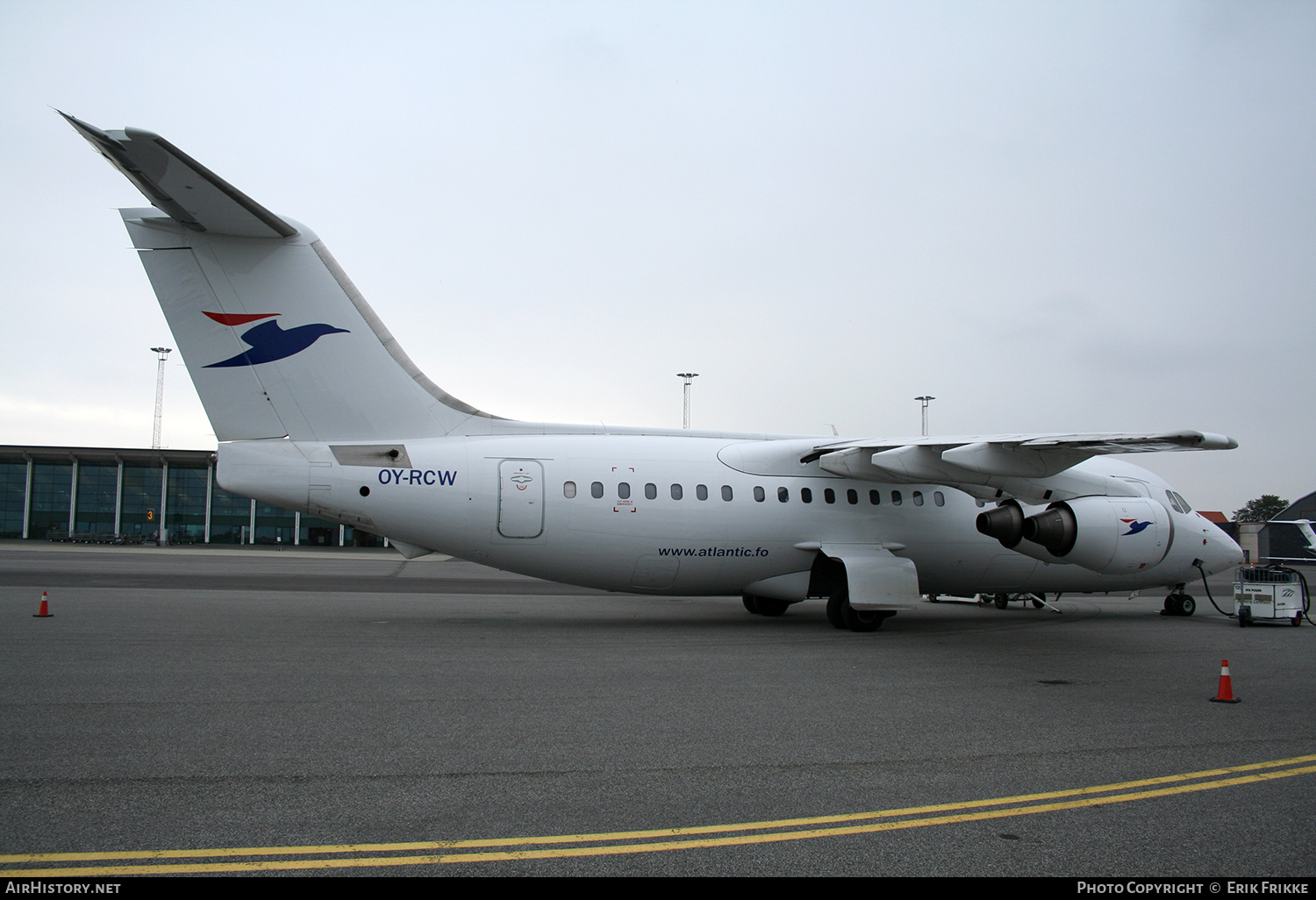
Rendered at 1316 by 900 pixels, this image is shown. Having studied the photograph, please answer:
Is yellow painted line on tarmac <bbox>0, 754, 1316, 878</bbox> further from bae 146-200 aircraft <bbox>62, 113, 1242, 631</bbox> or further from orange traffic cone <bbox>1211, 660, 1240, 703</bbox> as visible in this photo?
bae 146-200 aircraft <bbox>62, 113, 1242, 631</bbox>

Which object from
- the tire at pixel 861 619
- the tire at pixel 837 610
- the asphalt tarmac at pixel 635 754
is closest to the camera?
the asphalt tarmac at pixel 635 754

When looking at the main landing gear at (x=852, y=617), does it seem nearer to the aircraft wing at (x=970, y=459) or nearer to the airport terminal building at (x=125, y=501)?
the aircraft wing at (x=970, y=459)

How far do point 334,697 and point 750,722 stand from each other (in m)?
4.01

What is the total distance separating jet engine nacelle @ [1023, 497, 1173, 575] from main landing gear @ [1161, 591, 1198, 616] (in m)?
4.81

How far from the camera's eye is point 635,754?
6441 mm

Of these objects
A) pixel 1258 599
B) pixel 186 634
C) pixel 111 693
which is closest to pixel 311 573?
pixel 186 634

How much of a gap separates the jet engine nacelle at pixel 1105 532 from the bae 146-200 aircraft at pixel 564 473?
4cm

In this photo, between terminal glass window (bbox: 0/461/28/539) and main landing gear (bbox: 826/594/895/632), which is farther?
terminal glass window (bbox: 0/461/28/539)

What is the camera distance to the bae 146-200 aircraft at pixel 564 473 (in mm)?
12000

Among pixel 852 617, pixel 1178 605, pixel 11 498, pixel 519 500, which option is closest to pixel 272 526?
pixel 11 498

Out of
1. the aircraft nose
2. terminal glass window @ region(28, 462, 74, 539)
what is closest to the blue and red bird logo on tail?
the aircraft nose

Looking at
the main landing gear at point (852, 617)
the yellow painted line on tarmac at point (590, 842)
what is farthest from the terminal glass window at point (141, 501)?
the yellow painted line on tarmac at point (590, 842)

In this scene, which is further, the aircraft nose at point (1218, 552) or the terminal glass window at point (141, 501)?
the terminal glass window at point (141, 501)

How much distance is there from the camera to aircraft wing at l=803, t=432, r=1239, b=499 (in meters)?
12.5
